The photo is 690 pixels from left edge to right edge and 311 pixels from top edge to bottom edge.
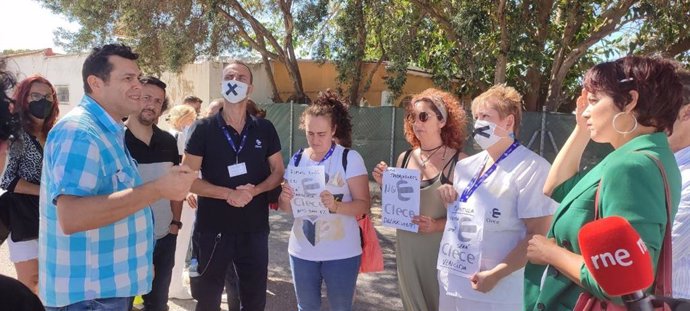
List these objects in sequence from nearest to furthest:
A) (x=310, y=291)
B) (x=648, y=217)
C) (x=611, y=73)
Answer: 1. (x=648, y=217)
2. (x=611, y=73)
3. (x=310, y=291)

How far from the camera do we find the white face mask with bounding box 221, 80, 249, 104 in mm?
3947

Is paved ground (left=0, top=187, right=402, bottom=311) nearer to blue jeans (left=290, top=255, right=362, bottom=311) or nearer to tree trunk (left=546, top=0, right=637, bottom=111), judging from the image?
blue jeans (left=290, top=255, right=362, bottom=311)

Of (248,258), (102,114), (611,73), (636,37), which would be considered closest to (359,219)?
(248,258)

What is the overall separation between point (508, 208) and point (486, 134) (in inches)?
17.8

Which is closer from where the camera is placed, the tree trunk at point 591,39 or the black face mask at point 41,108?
the black face mask at point 41,108

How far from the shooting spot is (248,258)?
4.00 m

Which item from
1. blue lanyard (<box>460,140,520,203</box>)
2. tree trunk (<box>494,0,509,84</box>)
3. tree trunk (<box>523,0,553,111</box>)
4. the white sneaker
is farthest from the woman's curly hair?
tree trunk (<box>523,0,553,111</box>)

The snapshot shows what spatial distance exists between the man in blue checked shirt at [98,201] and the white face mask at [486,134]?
5.36 ft

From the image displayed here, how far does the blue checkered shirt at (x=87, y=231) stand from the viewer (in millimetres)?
2320

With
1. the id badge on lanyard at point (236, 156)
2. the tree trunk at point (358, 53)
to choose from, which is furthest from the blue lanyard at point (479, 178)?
the tree trunk at point (358, 53)

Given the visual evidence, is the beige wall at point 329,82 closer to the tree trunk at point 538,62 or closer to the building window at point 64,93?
the tree trunk at point 538,62

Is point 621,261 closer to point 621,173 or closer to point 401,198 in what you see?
point 621,173

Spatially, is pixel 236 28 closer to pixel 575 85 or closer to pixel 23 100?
pixel 575 85

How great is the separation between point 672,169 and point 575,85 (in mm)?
13422
